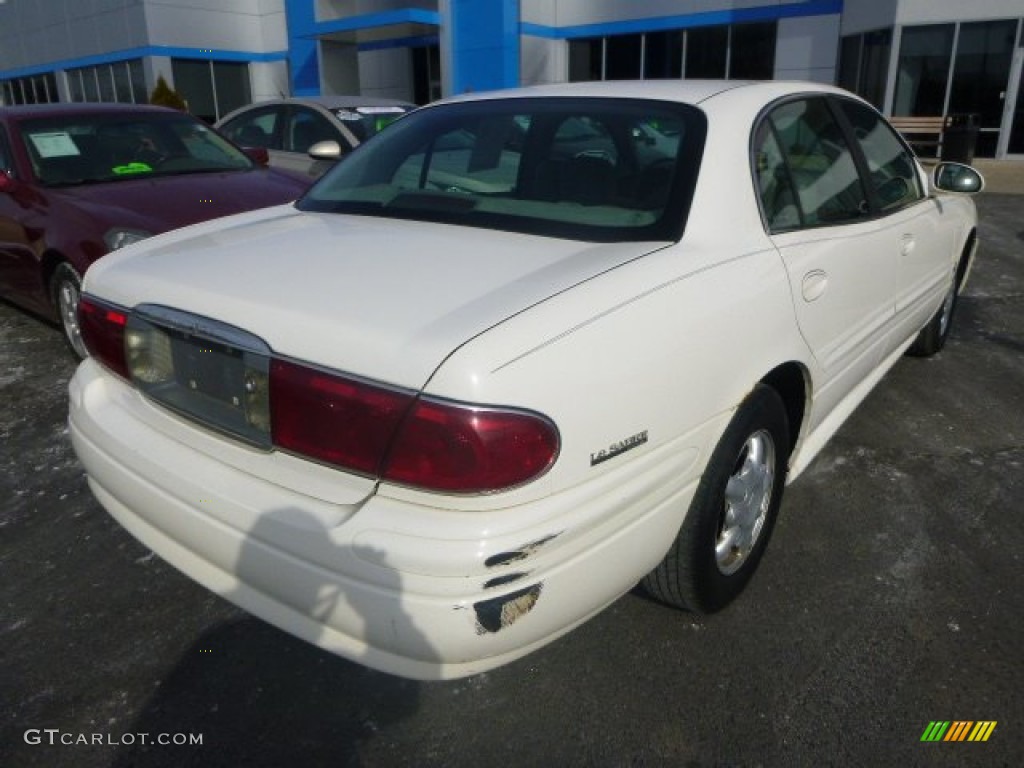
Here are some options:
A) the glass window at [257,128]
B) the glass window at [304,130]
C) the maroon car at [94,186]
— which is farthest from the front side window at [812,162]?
the glass window at [257,128]

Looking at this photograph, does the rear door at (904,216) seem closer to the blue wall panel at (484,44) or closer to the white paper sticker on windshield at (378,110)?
the white paper sticker on windshield at (378,110)

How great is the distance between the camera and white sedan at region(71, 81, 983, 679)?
1.75 meters

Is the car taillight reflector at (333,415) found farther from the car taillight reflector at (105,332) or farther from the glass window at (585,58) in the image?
the glass window at (585,58)

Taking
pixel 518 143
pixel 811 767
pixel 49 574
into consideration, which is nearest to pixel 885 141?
pixel 518 143

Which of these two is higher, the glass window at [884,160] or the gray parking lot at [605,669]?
the glass window at [884,160]

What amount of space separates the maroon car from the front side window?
323cm

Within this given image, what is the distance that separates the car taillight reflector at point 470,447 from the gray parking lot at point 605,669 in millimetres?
828

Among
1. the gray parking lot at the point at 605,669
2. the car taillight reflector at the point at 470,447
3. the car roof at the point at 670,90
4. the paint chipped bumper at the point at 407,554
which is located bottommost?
the gray parking lot at the point at 605,669

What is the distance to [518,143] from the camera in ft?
9.71

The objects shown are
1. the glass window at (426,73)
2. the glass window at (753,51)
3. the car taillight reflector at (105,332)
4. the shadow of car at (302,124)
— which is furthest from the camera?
the glass window at (426,73)

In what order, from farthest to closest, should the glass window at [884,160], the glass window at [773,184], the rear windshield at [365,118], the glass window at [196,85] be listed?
the glass window at [196,85], the rear windshield at [365,118], the glass window at [884,160], the glass window at [773,184]

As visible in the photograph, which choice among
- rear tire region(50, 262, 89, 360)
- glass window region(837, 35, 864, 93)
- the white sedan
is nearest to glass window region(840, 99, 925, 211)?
the white sedan

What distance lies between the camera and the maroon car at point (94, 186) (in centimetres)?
464

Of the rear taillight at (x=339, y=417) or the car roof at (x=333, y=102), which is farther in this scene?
the car roof at (x=333, y=102)
